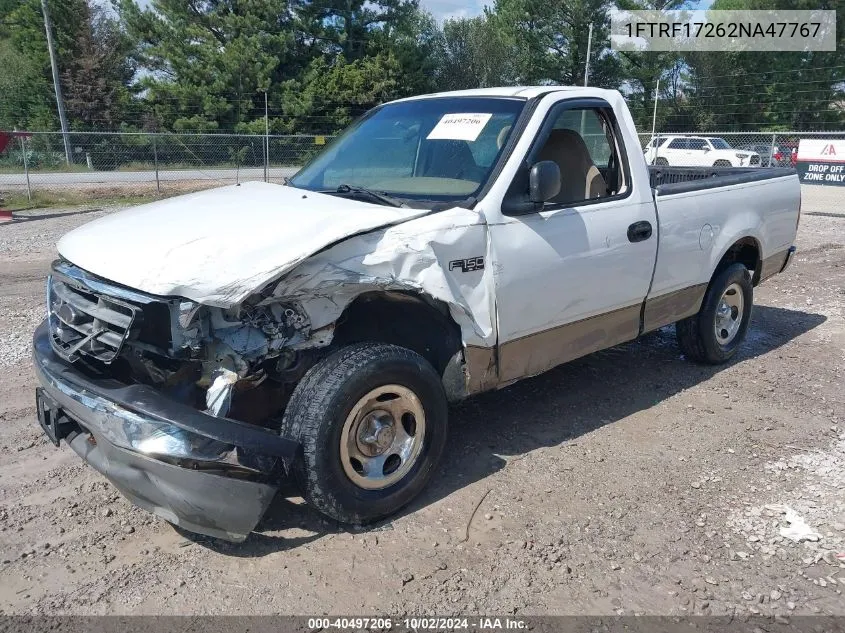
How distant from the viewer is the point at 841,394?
5.30 meters

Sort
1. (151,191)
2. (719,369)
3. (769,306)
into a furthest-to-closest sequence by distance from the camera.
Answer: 1. (151,191)
2. (769,306)
3. (719,369)

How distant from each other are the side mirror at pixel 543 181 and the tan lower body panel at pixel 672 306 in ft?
4.81

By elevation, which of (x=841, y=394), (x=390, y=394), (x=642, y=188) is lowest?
(x=841, y=394)

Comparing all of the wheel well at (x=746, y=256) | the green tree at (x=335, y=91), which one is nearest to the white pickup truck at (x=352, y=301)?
the wheel well at (x=746, y=256)

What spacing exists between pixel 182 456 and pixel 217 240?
Result: 0.95 meters

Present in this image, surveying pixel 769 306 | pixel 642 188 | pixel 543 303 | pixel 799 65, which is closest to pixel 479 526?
pixel 543 303

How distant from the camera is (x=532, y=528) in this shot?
3.51 metres

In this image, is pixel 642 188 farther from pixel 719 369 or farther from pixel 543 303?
pixel 719 369

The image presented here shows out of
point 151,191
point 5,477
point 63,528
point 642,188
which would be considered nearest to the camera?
point 63,528

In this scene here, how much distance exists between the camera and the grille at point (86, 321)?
3.07m

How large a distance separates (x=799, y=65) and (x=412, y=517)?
157 feet

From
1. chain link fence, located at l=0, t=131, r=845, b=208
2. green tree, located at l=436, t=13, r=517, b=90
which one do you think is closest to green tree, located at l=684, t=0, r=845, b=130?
green tree, located at l=436, t=13, r=517, b=90

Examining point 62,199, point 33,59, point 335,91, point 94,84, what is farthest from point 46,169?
point 33,59

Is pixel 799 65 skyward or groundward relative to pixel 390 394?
skyward
